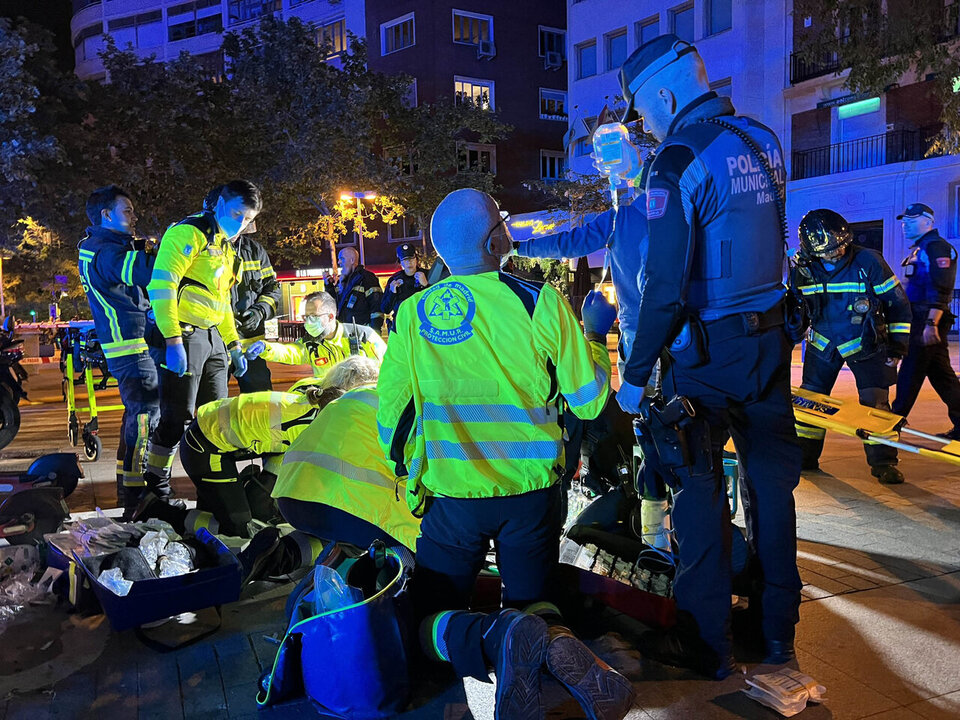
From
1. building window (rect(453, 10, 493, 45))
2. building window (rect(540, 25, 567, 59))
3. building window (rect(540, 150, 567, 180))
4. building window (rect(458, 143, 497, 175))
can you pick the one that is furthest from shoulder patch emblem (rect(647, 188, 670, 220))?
building window (rect(540, 25, 567, 59))

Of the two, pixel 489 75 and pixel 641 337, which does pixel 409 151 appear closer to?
pixel 489 75

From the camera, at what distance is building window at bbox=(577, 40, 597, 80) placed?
30156 millimetres

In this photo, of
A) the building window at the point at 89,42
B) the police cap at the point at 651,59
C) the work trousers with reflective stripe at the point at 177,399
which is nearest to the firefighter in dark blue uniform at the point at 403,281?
the work trousers with reflective stripe at the point at 177,399

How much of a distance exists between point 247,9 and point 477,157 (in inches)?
751

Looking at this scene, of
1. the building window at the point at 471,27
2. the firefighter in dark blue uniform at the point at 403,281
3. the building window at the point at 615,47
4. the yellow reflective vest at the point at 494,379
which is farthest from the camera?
the building window at the point at 471,27

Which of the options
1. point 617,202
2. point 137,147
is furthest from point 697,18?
point 617,202

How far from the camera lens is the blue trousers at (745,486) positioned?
2.83 metres

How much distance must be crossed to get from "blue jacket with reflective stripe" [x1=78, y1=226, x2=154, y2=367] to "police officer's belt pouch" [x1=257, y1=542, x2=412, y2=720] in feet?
10.7

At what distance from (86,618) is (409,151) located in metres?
25.2

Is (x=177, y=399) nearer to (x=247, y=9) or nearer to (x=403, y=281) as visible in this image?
(x=403, y=281)

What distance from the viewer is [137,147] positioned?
22031mm

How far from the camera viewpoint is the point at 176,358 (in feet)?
16.2

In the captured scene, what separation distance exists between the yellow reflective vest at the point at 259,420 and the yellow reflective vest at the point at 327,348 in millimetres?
1347

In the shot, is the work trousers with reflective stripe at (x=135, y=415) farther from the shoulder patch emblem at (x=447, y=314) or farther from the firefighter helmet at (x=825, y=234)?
the firefighter helmet at (x=825, y=234)
